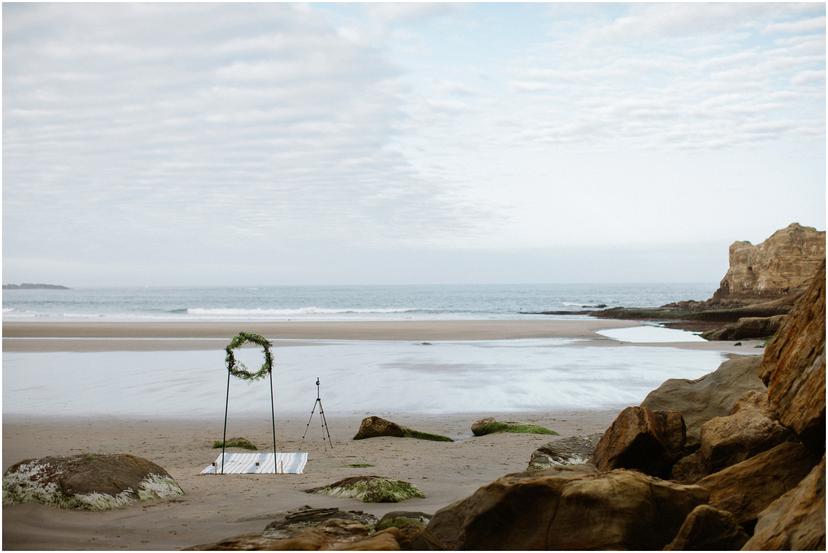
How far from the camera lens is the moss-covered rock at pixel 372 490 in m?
8.90

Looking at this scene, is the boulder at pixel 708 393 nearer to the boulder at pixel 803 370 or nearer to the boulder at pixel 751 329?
the boulder at pixel 803 370

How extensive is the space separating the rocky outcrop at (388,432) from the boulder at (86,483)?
17.3 ft

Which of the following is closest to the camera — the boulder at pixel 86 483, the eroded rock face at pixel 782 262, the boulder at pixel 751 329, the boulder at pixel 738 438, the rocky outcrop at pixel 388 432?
the boulder at pixel 738 438

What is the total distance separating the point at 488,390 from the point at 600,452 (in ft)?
39.4

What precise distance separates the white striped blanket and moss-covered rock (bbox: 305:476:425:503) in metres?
1.82

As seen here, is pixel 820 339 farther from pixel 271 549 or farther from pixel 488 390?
pixel 488 390

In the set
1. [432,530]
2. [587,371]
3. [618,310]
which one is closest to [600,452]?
[432,530]

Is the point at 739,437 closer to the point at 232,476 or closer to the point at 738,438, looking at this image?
the point at 738,438

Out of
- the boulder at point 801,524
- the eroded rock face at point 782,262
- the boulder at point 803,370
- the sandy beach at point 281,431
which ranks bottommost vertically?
the sandy beach at point 281,431

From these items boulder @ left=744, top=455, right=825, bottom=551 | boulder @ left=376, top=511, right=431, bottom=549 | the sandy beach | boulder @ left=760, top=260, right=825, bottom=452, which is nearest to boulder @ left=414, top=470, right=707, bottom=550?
boulder @ left=376, top=511, right=431, bottom=549

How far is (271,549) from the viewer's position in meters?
5.96

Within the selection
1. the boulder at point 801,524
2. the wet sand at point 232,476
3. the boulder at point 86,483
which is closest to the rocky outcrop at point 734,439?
the boulder at point 801,524

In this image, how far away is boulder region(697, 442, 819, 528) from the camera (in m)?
6.72

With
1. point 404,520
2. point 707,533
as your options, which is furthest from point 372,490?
point 707,533
